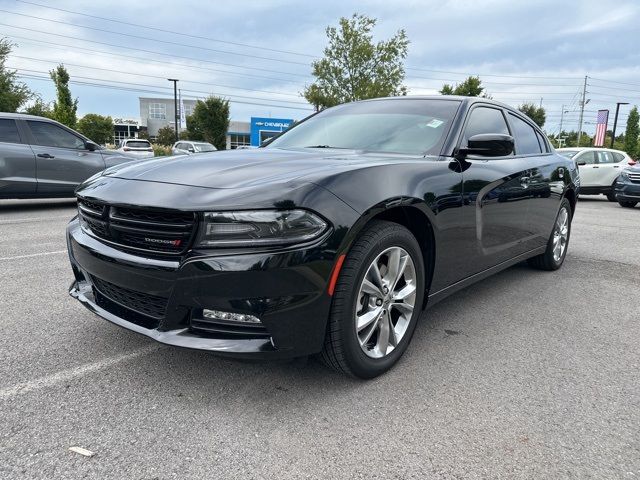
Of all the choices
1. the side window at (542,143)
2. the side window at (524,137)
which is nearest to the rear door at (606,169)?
the side window at (542,143)

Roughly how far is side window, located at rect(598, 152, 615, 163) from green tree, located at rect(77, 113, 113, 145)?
56.0m

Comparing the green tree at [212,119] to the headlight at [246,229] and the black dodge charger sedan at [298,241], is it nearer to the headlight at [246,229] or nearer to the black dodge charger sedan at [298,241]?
the black dodge charger sedan at [298,241]

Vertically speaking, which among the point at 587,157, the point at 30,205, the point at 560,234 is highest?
the point at 587,157

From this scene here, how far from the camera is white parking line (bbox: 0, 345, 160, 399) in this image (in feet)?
7.44

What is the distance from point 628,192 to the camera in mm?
12758

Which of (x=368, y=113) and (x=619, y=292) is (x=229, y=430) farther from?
(x=619, y=292)

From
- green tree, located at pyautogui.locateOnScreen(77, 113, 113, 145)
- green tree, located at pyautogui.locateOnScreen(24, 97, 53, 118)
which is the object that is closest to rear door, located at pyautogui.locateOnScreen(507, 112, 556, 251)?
green tree, located at pyautogui.locateOnScreen(24, 97, 53, 118)

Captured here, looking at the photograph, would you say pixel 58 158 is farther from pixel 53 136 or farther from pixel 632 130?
pixel 632 130

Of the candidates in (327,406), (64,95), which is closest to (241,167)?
(327,406)

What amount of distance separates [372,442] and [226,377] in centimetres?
86

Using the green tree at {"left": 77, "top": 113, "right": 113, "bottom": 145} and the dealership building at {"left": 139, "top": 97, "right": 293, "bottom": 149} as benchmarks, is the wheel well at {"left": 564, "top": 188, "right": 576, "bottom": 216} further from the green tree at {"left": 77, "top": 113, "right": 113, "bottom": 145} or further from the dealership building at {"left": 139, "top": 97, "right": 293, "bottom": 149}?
the green tree at {"left": 77, "top": 113, "right": 113, "bottom": 145}

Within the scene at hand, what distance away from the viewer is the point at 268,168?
2.42 meters

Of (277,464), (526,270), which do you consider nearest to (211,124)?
(526,270)

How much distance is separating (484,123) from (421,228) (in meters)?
1.38
